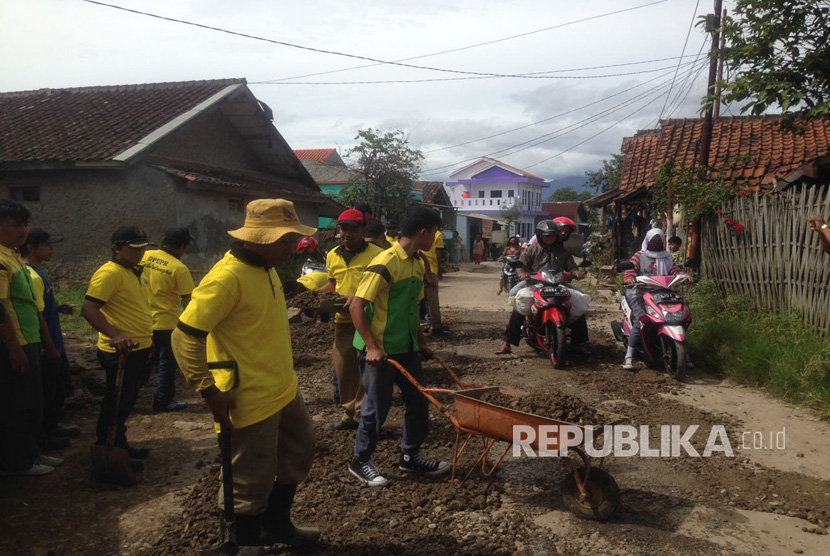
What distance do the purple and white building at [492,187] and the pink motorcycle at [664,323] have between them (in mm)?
56006

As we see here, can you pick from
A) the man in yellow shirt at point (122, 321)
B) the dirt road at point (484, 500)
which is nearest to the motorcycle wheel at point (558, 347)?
the dirt road at point (484, 500)

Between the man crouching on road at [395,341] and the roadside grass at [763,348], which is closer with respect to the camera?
the man crouching on road at [395,341]

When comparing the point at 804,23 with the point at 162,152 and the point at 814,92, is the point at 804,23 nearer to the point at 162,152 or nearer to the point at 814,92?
the point at 814,92

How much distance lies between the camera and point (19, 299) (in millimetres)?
4012

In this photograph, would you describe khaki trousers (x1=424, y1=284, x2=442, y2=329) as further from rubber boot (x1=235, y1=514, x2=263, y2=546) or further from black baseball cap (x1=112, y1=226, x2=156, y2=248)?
rubber boot (x1=235, y1=514, x2=263, y2=546)

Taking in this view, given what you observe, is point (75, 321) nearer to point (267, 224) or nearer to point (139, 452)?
point (139, 452)

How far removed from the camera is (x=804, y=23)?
7.46 metres

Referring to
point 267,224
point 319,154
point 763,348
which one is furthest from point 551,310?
point 319,154

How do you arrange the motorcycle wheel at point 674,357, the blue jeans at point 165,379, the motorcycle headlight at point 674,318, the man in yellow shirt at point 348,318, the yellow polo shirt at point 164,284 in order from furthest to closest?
the motorcycle headlight at point 674,318 < the motorcycle wheel at point 674,357 < the blue jeans at point 165,379 < the yellow polo shirt at point 164,284 < the man in yellow shirt at point 348,318

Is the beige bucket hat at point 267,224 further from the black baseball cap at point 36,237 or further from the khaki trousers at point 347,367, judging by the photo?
the black baseball cap at point 36,237

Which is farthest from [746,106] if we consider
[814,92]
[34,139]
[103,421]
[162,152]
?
[34,139]

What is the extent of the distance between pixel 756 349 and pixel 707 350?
759 millimetres

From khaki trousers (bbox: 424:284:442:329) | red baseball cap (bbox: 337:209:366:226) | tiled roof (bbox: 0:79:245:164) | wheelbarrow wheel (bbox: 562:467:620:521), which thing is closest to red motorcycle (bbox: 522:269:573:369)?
khaki trousers (bbox: 424:284:442:329)

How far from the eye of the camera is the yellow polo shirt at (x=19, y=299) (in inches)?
152
